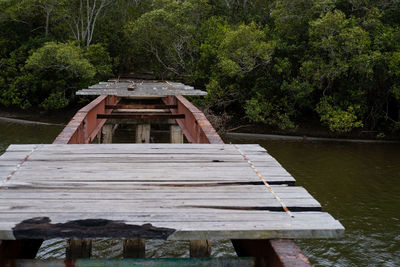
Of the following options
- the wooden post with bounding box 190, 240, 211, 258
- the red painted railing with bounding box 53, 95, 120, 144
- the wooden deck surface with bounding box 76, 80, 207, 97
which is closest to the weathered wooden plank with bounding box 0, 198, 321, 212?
the red painted railing with bounding box 53, 95, 120, 144

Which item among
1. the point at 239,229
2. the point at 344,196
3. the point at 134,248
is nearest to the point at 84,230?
the point at 239,229

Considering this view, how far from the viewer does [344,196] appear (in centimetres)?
1194

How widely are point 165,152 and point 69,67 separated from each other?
1955 centimetres

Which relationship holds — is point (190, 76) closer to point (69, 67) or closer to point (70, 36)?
point (69, 67)

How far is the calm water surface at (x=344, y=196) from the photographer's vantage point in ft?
28.3

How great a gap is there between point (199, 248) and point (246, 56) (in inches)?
629

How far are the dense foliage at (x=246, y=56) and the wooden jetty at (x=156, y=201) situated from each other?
1623 centimetres

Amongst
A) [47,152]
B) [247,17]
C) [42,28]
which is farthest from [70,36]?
[47,152]

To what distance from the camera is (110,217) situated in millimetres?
1997

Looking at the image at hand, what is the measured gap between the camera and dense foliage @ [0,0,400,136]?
18.4 m

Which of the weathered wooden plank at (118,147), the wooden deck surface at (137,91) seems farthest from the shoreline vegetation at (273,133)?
the weathered wooden plank at (118,147)

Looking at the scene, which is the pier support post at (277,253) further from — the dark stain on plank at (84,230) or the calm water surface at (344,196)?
the calm water surface at (344,196)

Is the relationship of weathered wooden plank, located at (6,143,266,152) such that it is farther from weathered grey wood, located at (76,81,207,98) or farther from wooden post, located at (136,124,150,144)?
wooden post, located at (136,124,150,144)

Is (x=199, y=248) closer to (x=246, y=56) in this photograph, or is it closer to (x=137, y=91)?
(x=137, y=91)
